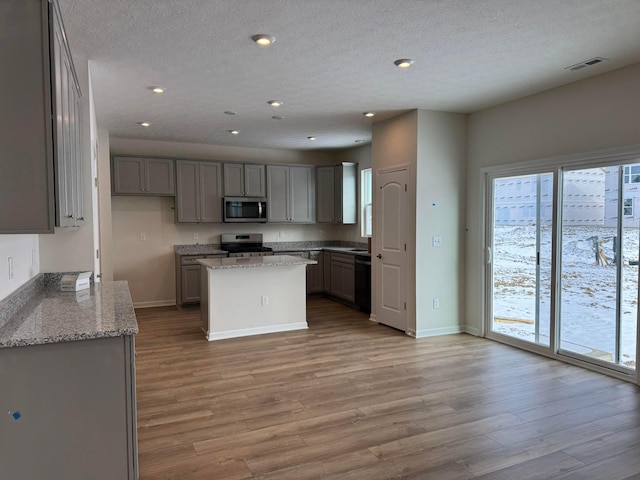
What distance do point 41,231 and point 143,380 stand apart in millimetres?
2351

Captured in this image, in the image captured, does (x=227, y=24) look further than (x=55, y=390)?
Yes

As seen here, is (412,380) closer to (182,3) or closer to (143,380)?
(143,380)

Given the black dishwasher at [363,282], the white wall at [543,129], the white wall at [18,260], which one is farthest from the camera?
the black dishwasher at [363,282]

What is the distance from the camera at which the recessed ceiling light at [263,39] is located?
3.02 meters

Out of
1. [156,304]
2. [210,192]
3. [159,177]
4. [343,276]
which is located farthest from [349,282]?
[159,177]

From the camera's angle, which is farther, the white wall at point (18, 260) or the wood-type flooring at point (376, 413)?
the wood-type flooring at point (376, 413)

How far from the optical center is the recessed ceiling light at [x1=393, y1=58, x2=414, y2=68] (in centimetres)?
350

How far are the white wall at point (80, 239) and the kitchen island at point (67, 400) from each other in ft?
4.63

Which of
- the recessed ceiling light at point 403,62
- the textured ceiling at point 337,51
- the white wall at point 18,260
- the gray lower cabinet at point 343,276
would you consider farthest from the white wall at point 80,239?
the gray lower cabinet at point 343,276

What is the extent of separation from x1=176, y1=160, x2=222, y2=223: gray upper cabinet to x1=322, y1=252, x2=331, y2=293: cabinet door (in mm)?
1919

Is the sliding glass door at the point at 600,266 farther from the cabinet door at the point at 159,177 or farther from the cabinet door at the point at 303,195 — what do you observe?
the cabinet door at the point at 159,177

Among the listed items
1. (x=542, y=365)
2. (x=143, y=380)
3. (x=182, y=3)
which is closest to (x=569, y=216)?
(x=542, y=365)

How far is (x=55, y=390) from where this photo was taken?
1930 millimetres

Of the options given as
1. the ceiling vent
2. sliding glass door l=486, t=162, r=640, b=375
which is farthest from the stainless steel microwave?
the ceiling vent
